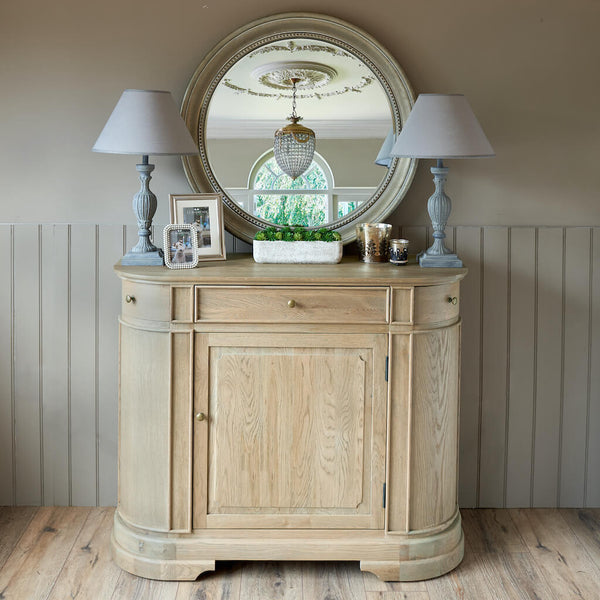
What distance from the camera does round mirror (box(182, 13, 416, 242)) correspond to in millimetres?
2859

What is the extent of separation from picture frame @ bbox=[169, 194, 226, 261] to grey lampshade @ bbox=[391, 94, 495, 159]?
0.67 m

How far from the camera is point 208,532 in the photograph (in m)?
2.59

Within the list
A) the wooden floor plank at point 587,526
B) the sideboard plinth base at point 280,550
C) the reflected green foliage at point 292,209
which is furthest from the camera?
the reflected green foliage at point 292,209

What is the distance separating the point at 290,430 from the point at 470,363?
2.90 ft

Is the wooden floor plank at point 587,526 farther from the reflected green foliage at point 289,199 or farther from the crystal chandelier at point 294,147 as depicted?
the crystal chandelier at point 294,147

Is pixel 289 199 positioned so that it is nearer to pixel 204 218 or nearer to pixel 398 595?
pixel 204 218

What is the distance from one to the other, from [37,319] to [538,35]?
7.14 feet

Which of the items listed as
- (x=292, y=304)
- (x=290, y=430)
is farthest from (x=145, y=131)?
(x=290, y=430)

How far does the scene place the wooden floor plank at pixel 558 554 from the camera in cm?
254

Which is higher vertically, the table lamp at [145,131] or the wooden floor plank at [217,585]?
the table lamp at [145,131]

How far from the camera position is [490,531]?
2.94 meters

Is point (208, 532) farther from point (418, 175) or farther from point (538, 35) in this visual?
point (538, 35)

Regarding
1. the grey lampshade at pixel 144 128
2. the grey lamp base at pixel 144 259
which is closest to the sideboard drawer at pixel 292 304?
the grey lamp base at pixel 144 259

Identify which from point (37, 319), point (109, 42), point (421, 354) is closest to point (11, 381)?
point (37, 319)
